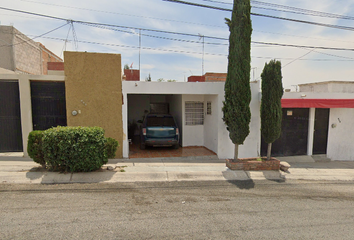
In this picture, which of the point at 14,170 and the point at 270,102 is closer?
the point at 14,170

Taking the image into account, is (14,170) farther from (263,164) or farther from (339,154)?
(339,154)

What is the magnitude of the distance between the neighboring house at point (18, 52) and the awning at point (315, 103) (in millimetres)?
13025

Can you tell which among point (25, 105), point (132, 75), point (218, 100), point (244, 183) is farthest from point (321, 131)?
point (25, 105)

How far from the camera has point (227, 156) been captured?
885cm

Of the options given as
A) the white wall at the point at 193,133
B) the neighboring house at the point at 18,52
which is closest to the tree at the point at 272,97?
the white wall at the point at 193,133

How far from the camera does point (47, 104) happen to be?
7.57m

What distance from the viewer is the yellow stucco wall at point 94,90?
7398mm

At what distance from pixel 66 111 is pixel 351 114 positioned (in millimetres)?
12219

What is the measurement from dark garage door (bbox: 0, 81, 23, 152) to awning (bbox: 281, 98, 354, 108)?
9.53 m

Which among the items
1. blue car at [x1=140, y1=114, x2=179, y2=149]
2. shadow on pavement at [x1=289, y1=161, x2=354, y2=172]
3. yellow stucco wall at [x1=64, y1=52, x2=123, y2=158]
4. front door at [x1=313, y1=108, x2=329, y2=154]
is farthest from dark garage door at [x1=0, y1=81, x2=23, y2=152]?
front door at [x1=313, y1=108, x2=329, y2=154]

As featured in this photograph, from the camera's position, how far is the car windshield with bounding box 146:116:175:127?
9.38 meters

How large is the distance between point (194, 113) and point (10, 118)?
7.09 m

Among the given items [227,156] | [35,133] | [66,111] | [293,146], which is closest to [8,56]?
[66,111]

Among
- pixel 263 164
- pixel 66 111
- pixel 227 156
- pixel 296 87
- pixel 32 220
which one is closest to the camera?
pixel 32 220
